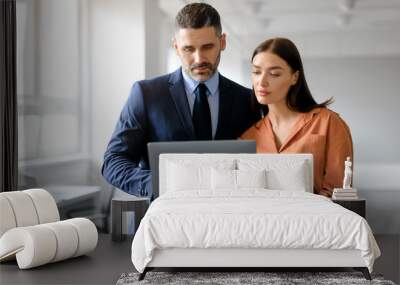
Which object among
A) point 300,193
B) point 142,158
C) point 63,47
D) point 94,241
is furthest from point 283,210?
point 63,47

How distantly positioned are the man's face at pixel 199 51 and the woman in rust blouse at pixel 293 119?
41 cm

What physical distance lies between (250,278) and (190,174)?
139 cm

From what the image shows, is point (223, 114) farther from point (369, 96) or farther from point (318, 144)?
point (369, 96)

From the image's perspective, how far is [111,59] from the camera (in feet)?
23.9

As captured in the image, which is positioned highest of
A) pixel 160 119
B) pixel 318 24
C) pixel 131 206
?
pixel 318 24

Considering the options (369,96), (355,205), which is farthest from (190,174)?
(369,96)

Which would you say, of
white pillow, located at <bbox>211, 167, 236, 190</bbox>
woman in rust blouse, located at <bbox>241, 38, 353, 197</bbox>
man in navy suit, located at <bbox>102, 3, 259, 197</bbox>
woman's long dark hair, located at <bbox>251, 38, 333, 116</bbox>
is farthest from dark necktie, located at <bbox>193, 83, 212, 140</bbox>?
white pillow, located at <bbox>211, 167, 236, 190</bbox>

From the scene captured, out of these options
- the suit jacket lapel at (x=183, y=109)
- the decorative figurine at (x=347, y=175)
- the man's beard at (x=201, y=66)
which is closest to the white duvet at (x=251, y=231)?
the decorative figurine at (x=347, y=175)

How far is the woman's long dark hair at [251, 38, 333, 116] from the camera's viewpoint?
264 inches

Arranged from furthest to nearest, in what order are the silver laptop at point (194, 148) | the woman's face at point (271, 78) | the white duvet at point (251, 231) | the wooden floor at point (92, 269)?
the woman's face at point (271, 78) < the silver laptop at point (194, 148) < the wooden floor at point (92, 269) < the white duvet at point (251, 231)

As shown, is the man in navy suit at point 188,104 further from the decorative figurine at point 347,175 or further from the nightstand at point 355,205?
the nightstand at point 355,205

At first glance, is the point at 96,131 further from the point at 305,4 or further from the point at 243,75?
the point at 305,4

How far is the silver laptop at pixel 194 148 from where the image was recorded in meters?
5.96

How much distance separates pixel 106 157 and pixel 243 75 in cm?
160
